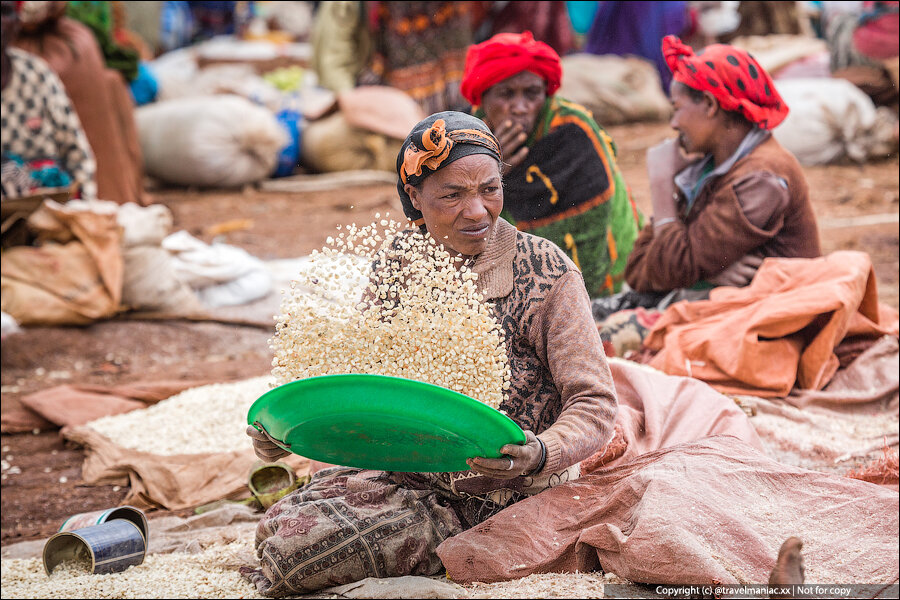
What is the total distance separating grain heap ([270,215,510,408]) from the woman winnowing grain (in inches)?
5.2

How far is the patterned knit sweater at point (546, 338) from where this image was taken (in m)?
2.24

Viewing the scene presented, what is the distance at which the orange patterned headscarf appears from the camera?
7.30 ft

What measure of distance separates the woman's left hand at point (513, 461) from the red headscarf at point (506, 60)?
96.1 inches

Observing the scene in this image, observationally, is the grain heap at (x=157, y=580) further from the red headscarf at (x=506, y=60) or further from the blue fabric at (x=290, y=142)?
the blue fabric at (x=290, y=142)

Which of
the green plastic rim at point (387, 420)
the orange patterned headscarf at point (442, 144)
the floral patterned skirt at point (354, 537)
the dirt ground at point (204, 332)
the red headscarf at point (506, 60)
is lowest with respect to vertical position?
the dirt ground at point (204, 332)

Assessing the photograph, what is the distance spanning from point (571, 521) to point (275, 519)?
738 millimetres

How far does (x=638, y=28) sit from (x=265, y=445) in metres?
9.00

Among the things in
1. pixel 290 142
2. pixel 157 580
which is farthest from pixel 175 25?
pixel 157 580

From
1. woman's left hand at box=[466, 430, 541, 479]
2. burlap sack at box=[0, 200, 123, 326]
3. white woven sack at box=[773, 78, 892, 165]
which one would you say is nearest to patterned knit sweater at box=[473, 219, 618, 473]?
woman's left hand at box=[466, 430, 541, 479]

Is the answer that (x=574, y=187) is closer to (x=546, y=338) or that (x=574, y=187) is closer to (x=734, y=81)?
(x=734, y=81)

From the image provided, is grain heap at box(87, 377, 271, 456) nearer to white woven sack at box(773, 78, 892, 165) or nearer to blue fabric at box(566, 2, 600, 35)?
white woven sack at box(773, 78, 892, 165)

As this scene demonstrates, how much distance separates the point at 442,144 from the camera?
222 centimetres

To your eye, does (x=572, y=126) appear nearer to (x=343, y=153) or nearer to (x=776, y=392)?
(x=776, y=392)

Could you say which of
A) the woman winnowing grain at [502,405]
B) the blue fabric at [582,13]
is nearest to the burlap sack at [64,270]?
the woman winnowing grain at [502,405]
